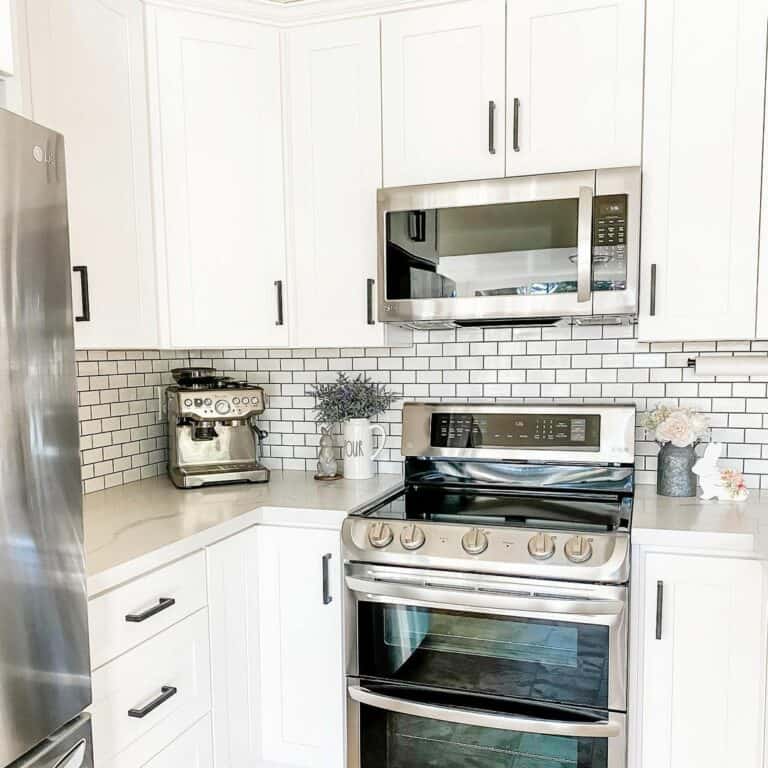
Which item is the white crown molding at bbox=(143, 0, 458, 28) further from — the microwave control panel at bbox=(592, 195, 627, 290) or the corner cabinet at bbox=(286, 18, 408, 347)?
the microwave control panel at bbox=(592, 195, 627, 290)

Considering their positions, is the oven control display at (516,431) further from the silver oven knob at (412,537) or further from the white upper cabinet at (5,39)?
the white upper cabinet at (5,39)

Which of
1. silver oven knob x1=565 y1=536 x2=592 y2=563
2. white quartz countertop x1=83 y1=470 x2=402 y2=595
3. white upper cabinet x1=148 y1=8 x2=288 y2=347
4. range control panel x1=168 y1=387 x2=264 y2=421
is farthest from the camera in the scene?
range control panel x1=168 y1=387 x2=264 y2=421

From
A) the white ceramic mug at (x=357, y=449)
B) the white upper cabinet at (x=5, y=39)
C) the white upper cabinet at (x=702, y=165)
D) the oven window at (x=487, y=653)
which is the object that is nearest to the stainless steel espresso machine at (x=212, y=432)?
the white ceramic mug at (x=357, y=449)

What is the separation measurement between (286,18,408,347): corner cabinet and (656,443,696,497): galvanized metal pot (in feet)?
3.07

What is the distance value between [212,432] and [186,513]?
0.47m

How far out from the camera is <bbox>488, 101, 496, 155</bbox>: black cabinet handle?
204 cm

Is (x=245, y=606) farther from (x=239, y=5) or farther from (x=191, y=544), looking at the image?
(x=239, y=5)

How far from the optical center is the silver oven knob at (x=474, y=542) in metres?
1.81

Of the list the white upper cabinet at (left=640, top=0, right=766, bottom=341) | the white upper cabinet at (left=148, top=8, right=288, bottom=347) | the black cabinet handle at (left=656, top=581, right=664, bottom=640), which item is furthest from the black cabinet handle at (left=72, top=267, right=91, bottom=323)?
the black cabinet handle at (left=656, top=581, right=664, bottom=640)

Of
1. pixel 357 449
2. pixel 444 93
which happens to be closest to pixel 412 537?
pixel 357 449

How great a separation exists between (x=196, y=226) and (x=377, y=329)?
2.15ft

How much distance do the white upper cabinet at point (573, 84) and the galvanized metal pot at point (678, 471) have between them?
2.80 feet

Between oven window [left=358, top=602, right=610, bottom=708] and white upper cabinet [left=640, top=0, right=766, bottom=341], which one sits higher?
white upper cabinet [left=640, top=0, right=766, bottom=341]

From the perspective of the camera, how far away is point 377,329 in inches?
87.5
